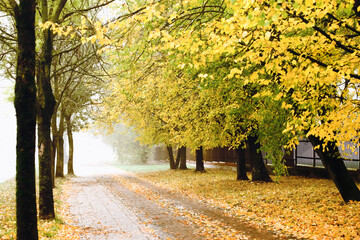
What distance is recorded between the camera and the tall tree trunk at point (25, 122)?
210 inches

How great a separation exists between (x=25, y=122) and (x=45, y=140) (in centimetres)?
492

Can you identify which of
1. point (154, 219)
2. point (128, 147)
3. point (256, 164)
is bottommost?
point (154, 219)

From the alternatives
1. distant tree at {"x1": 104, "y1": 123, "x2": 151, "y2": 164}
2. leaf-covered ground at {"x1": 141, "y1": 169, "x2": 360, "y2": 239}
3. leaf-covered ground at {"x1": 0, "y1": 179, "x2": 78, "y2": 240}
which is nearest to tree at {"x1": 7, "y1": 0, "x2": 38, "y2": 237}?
leaf-covered ground at {"x1": 0, "y1": 179, "x2": 78, "y2": 240}

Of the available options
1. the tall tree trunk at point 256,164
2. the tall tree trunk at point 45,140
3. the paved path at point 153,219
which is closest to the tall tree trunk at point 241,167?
the tall tree trunk at point 256,164

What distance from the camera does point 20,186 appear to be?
5.48m

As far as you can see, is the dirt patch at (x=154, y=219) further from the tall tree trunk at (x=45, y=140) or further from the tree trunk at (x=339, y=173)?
the tree trunk at (x=339, y=173)

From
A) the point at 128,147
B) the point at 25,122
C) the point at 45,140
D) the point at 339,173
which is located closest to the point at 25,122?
the point at 25,122

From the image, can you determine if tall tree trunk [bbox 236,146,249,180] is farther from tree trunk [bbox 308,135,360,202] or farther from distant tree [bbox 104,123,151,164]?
distant tree [bbox 104,123,151,164]

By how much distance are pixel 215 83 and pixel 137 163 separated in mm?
38360

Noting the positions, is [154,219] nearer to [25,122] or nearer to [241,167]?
[25,122]

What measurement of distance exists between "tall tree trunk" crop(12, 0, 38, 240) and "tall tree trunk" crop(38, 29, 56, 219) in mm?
4446

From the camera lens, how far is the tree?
534 cm

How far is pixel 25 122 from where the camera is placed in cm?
532

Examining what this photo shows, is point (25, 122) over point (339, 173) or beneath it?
over
